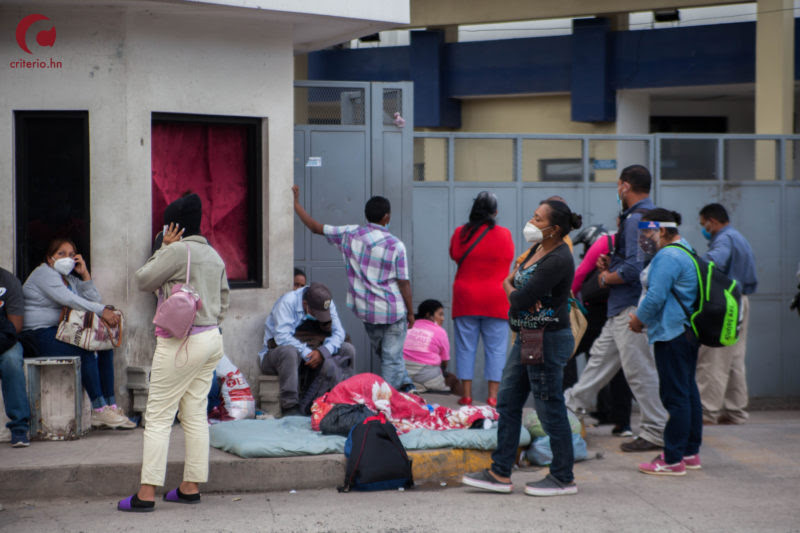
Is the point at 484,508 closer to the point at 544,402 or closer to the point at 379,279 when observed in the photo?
the point at 544,402

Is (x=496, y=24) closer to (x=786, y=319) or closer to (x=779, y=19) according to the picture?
(x=779, y=19)

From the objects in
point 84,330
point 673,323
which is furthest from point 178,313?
point 673,323

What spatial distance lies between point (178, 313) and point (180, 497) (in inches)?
45.6

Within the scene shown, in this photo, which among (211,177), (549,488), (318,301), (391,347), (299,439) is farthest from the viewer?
(211,177)

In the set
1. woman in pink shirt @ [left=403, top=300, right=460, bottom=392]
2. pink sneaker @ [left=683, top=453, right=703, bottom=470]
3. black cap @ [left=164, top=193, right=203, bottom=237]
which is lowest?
pink sneaker @ [left=683, top=453, right=703, bottom=470]

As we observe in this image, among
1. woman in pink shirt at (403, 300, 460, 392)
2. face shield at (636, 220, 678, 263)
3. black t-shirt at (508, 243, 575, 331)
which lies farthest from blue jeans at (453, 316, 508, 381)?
black t-shirt at (508, 243, 575, 331)

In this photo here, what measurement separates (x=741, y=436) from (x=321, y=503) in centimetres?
382

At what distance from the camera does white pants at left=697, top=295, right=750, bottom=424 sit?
8805mm

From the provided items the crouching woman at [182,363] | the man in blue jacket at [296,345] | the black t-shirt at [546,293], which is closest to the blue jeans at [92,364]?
the man in blue jacket at [296,345]

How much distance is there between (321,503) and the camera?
6023mm

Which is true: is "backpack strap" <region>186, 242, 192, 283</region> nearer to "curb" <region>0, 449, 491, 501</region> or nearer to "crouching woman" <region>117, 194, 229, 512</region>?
"crouching woman" <region>117, 194, 229, 512</region>

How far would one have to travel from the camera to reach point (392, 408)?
729cm

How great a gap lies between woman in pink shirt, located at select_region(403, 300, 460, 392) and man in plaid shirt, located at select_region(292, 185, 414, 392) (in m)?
0.82

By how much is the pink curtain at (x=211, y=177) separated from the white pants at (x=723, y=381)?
13.5 ft
